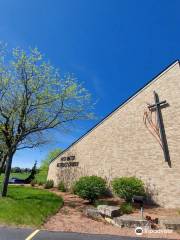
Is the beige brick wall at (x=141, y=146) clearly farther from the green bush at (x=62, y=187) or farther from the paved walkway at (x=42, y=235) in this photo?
the paved walkway at (x=42, y=235)

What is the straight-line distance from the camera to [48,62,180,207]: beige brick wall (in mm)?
15125

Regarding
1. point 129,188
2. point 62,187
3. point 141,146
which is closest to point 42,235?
point 129,188

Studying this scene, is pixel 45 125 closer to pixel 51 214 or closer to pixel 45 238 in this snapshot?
pixel 51 214

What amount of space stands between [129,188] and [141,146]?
10.4 feet

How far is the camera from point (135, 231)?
9.89 metres

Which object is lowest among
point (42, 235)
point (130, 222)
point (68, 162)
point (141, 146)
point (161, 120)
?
point (42, 235)

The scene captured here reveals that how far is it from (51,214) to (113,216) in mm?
3219

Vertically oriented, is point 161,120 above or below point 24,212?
above

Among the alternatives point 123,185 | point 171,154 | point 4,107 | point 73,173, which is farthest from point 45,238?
point 73,173

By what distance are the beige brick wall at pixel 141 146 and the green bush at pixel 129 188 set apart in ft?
2.44

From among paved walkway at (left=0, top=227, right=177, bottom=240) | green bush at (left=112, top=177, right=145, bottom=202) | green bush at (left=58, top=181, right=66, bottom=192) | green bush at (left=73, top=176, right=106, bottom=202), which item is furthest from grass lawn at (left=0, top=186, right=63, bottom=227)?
green bush at (left=58, top=181, right=66, bottom=192)

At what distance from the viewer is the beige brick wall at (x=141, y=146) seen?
15.1 meters

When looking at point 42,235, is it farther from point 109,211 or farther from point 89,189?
point 89,189

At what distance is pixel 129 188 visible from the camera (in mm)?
15438
